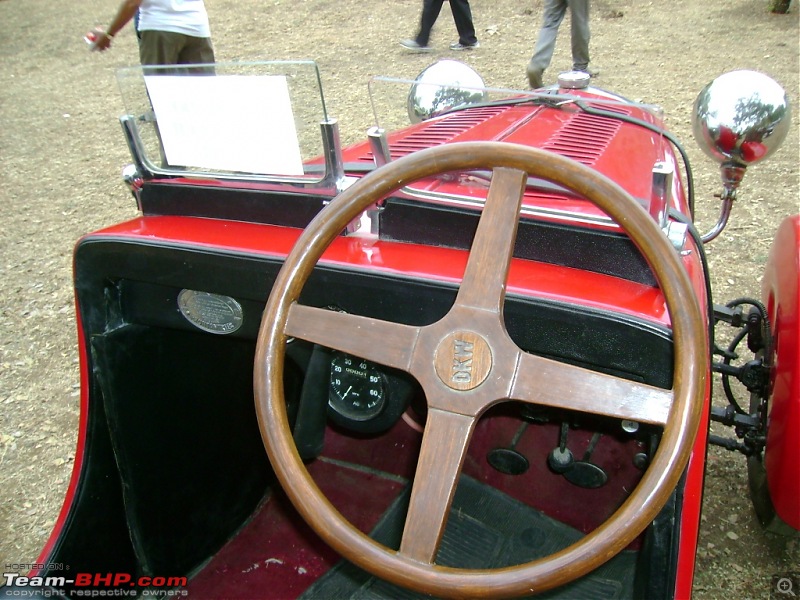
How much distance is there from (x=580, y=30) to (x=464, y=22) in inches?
75.5

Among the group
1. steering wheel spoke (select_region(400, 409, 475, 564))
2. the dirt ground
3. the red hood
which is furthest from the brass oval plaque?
the dirt ground

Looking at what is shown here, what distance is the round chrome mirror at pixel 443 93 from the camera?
2.04 metres

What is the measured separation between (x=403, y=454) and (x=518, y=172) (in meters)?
1.45

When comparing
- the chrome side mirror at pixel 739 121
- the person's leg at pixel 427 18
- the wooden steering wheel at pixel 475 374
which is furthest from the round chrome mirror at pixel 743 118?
the person's leg at pixel 427 18

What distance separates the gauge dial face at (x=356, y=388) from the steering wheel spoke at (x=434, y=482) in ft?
2.00

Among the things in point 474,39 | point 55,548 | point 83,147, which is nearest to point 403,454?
point 55,548

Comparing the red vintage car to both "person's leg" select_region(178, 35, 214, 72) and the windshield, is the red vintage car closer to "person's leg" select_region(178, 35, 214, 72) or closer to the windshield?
the windshield

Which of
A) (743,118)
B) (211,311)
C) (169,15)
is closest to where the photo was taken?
(211,311)

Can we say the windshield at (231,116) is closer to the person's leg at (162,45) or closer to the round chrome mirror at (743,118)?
the round chrome mirror at (743,118)

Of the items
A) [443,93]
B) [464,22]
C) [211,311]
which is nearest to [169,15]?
[443,93]

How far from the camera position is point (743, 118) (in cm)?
187

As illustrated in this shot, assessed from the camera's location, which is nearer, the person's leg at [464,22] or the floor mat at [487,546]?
the floor mat at [487,546]

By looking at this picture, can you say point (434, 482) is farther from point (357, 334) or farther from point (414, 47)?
point (414, 47)

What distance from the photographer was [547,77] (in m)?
6.45
